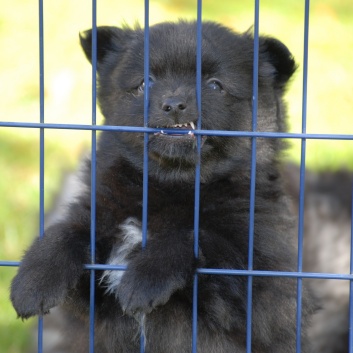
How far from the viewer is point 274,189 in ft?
13.0

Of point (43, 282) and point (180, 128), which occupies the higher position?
point (180, 128)

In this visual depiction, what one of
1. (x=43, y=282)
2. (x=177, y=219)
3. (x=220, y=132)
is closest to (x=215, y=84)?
(x=177, y=219)

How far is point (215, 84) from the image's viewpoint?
386 centimetres

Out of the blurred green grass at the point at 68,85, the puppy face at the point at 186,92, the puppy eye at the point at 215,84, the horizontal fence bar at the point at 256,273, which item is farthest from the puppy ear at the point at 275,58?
the blurred green grass at the point at 68,85

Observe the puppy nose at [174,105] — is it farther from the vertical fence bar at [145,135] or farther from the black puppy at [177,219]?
the vertical fence bar at [145,135]

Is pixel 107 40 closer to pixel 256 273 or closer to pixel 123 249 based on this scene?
pixel 123 249

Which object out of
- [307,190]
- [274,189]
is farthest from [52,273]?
[307,190]

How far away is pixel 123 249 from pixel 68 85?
424 cm

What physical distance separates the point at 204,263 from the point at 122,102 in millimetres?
969

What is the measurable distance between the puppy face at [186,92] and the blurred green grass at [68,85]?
5.79 feet

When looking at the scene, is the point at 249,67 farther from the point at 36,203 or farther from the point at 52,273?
the point at 36,203

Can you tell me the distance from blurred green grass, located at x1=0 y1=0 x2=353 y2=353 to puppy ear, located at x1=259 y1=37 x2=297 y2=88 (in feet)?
6.03

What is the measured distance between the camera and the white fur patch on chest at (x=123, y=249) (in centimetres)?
360

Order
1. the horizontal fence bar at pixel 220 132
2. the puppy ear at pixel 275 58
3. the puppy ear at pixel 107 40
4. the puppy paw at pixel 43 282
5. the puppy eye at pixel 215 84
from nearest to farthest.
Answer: the horizontal fence bar at pixel 220 132 < the puppy paw at pixel 43 282 < the puppy eye at pixel 215 84 < the puppy ear at pixel 275 58 < the puppy ear at pixel 107 40
